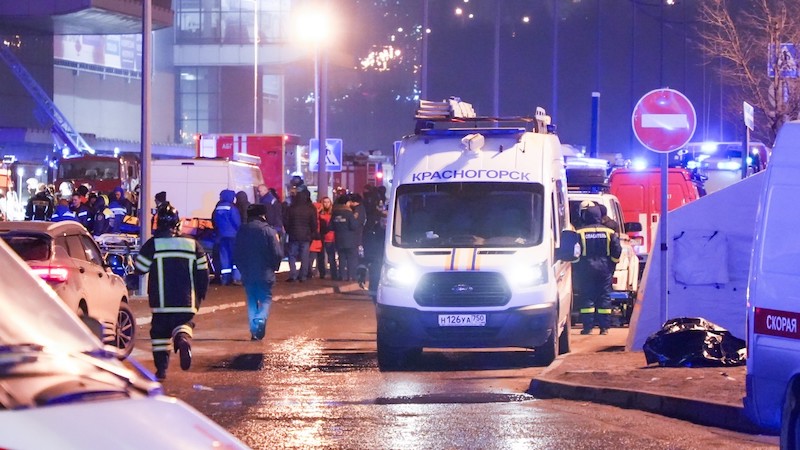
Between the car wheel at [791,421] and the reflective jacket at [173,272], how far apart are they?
6.48 meters

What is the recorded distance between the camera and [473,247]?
14609 mm

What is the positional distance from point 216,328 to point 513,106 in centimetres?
5420

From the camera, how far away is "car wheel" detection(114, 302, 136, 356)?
49.9 ft

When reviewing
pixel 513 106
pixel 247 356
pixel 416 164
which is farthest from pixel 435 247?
pixel 513 106

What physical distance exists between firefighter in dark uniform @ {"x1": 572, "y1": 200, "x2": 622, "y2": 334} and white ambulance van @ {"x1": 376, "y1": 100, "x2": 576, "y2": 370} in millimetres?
2191

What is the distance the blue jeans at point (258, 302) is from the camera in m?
16.7

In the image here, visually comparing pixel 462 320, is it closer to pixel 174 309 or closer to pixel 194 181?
pixel 174 309

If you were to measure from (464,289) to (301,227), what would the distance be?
42.9 ft

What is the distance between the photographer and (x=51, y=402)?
9.68 ft

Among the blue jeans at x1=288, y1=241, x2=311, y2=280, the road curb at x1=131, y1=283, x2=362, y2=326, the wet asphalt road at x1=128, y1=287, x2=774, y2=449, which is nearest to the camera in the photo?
the wet asphalt road at x1=128, y1=287, x2=774, y2=449

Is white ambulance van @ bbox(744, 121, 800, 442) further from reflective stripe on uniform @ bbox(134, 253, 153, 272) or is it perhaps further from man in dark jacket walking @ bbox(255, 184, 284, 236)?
man in dark jacket walking @ bbox(255, 184, 284, 236)

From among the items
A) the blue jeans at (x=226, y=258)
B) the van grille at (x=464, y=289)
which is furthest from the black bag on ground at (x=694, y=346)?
the blue jeans at (x=226, y=258)

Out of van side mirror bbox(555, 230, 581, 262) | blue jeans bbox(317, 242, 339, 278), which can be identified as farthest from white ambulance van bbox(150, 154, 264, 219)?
van side mirror bbox(555, 230, 581, 262)

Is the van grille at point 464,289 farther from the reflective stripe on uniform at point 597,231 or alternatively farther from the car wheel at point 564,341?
the reflective stripe on uniform at point 597,231
